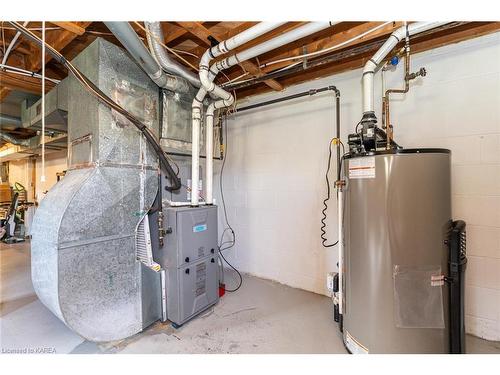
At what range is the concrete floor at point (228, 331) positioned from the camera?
165cm

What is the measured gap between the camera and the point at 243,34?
60.6 inches

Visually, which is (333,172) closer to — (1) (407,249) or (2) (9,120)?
(1) (407,249)

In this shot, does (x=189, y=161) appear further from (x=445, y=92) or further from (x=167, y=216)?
(x=445, y=92)

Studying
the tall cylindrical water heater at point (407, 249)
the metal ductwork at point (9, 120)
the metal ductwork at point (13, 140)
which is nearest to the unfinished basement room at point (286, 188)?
the tall cylindrical water heater at point (407, 249)

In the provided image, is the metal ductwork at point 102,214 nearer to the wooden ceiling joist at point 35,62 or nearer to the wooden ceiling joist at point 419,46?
the wooden ceiling joist at point 35,62

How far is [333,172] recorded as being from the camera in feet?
7.86

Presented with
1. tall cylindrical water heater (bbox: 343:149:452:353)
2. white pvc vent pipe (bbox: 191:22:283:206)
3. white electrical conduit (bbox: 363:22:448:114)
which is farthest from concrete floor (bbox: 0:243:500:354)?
white electrical conduit (bbox: 363:22:448:114)

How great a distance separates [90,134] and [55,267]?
0.95 m

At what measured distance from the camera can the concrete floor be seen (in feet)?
5.41

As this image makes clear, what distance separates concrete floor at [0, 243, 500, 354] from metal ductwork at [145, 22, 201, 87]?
2.20 meters

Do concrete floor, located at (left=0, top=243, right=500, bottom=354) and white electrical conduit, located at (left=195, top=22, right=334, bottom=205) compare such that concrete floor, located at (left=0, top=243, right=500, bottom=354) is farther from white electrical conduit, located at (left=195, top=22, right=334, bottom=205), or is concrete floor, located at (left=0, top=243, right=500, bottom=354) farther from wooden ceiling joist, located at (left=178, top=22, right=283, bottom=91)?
wooden ceiling joist, located at (left=178, top=22, right=283, bottom=91)

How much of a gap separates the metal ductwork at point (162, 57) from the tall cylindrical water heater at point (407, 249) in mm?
1671
